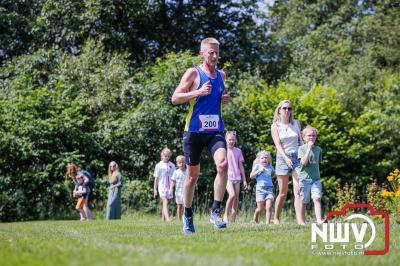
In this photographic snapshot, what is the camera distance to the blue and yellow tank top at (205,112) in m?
8.02

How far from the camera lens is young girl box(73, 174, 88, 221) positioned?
16875mm

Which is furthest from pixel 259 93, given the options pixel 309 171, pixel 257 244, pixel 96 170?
pixel 257 244

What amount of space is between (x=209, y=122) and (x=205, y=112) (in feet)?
0.43

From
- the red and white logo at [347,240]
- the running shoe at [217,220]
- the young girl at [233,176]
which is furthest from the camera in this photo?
the young girl at [233,176]

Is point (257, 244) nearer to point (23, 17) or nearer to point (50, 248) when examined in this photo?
point (50, 248)

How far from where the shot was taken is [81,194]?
17.1m

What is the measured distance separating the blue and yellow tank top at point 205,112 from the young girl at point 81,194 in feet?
31.0

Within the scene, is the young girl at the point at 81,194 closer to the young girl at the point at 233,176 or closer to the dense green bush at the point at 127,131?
the dense green bush at the point at 127,131

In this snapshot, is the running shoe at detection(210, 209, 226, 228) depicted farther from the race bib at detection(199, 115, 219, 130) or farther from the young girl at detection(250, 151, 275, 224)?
the young girl at detection(250, 151, 275, 224)

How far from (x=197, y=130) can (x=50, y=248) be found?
2.89 meters

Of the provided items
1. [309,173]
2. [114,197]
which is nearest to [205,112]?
[309,173]

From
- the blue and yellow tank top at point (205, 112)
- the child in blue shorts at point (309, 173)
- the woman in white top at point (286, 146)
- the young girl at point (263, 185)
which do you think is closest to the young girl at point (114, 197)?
the young girl at point (263, 185)

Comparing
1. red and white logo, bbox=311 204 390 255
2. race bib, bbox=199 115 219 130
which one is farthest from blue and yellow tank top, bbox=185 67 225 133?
red and white logo, bbox=311 204 390 255

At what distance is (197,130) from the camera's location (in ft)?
26.4
